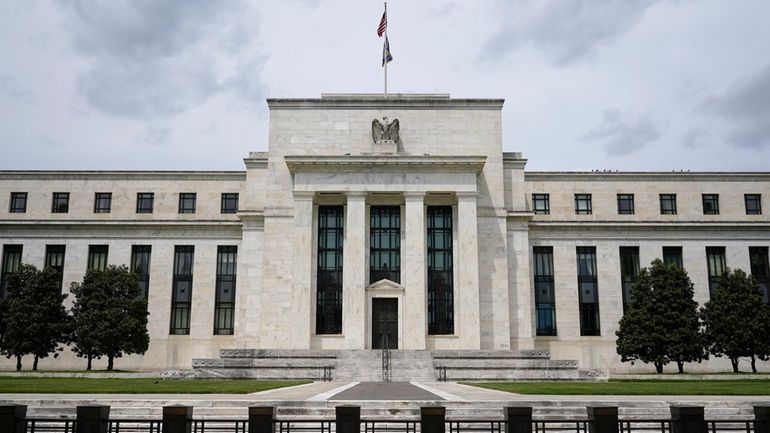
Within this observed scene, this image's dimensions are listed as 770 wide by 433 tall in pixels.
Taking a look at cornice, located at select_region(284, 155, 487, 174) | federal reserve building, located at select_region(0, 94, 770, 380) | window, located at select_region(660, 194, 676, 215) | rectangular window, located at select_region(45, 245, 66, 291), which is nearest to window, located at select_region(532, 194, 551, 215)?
federal reserve building, located at select_region(0, 94, 770, 380)

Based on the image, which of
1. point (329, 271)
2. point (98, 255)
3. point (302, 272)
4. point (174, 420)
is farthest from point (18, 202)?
point (174, 420)

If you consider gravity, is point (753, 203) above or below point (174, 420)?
above

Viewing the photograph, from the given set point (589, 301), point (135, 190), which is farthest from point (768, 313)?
point (135, 190)

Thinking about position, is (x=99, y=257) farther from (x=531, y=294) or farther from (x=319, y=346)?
(x=531, y=294)

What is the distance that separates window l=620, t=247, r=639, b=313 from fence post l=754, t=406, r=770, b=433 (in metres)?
44.5

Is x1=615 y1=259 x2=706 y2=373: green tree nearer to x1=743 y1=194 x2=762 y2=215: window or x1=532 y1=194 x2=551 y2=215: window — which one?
x1=532 y1=194 x2=551 y2=215: window

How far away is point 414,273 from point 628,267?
18307 millimetres

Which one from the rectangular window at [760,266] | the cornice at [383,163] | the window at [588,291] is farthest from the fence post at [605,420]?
the rectangular window at [760,266]

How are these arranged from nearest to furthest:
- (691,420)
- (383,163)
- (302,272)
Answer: (691,420)
(302,272)
(383,163)

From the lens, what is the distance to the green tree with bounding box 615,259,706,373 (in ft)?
158

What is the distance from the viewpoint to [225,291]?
2279 inches

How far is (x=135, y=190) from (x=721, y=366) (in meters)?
49.1

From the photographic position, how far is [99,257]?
2287 inches

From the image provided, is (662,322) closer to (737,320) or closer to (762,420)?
(737,320)
